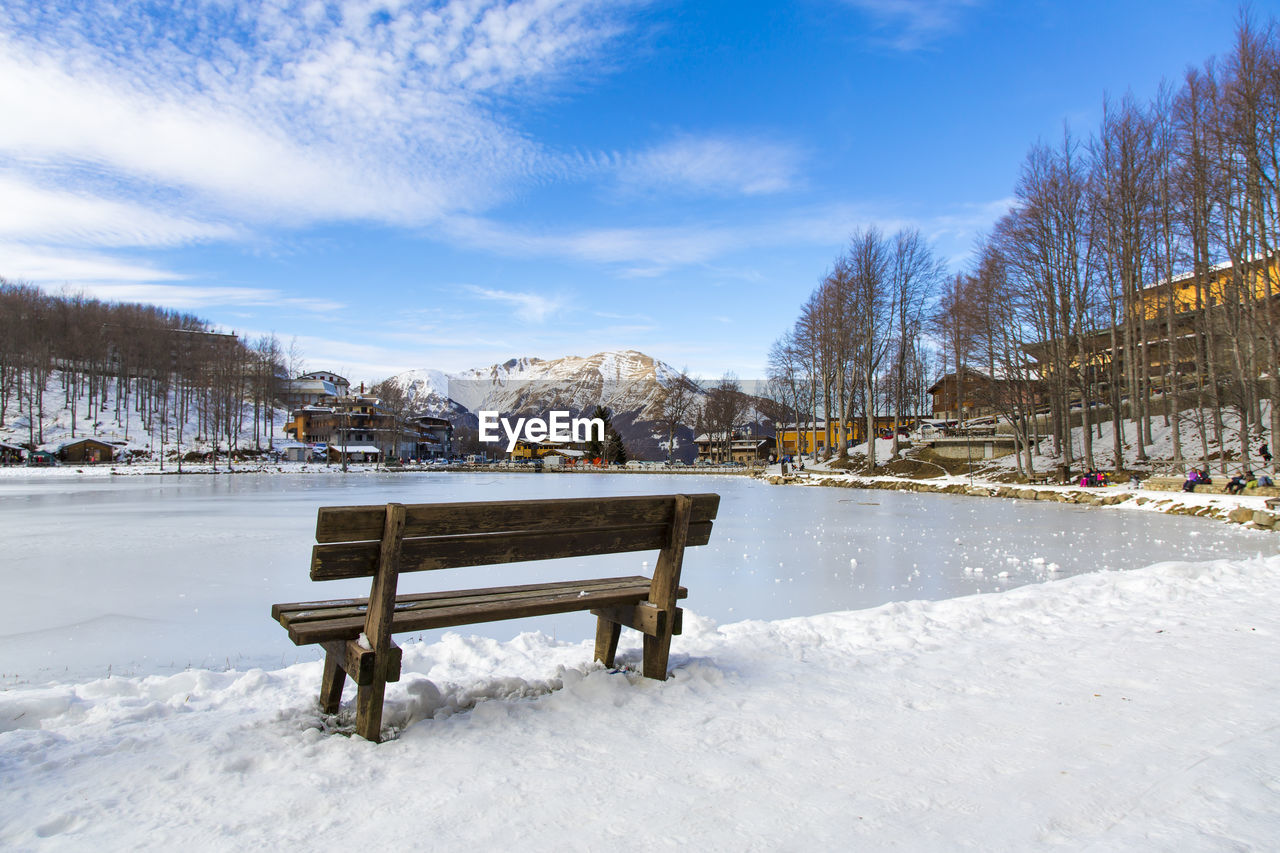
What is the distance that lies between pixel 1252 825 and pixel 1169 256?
31.3 meters

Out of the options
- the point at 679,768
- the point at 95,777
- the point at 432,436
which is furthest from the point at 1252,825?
the point at 432,436

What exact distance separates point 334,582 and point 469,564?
7.10 metres

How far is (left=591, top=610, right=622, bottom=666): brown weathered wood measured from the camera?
4.18 m

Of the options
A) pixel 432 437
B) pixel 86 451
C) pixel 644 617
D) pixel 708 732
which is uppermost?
pixel 432 437

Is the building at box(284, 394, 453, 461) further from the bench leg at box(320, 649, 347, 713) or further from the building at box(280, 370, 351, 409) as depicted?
the bench leg at box(320, 649, 347, 713)

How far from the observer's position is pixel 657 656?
153 inches

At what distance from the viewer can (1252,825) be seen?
2.33 metres

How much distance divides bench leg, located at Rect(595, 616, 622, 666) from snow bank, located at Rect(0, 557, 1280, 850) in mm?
147

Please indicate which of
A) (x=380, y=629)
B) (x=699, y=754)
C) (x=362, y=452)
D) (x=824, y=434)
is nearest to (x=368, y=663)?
(x=380, y=629)

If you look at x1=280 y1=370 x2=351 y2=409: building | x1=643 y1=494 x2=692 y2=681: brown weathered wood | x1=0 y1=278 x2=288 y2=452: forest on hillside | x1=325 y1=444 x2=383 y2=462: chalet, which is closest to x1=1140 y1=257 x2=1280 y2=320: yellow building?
x1=643 y1=494 x2=692 y2=681: brown weathered wood

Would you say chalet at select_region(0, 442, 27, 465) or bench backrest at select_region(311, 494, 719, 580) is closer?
bench backrest at select_region(311, 494, 719, 580)

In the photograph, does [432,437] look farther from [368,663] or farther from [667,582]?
[368,663]

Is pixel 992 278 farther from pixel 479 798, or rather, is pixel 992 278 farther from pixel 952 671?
pixel 479 798

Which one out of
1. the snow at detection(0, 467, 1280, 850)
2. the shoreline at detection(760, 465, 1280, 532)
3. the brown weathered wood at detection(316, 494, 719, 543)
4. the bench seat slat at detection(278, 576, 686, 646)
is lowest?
the shoreline at detection(760, 465, 1280, 532)
